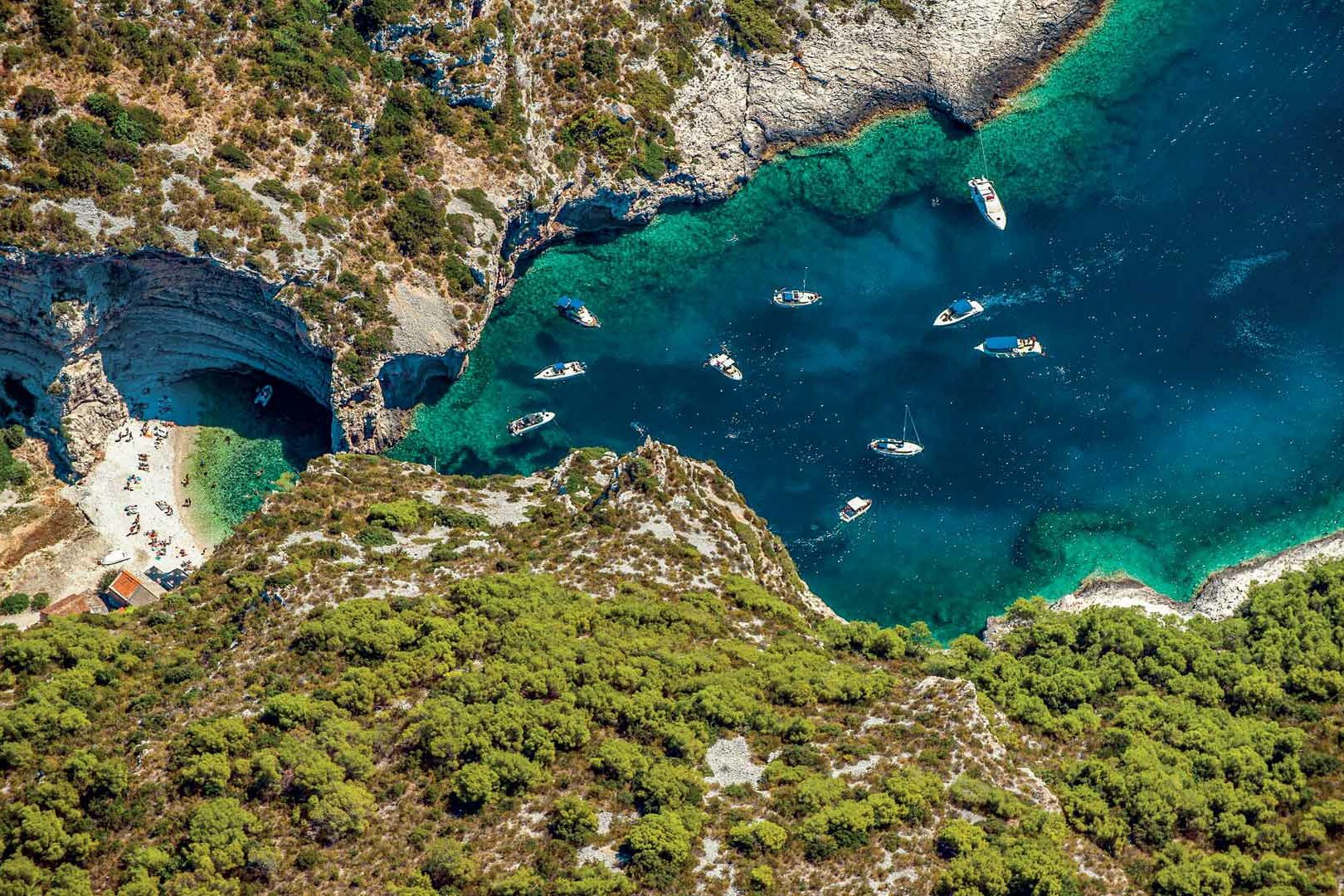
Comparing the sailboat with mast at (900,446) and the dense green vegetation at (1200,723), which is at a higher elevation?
the sailboat with mast at (900,446)

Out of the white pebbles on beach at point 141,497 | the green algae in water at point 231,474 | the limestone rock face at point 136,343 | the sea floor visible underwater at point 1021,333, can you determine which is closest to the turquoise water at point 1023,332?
the sea floor visible underwater at point 1021,333

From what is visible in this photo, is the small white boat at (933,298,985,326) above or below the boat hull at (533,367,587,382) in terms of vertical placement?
above

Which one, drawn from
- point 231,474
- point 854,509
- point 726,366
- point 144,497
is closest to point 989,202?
point 726,366

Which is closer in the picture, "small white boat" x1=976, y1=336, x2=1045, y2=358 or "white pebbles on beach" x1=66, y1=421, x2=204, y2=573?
"white pebbles on beach" x1=66, y1=421, x2=204, y2=573

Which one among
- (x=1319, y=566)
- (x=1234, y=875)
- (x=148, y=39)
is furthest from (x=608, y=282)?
(x=1234, y=875)

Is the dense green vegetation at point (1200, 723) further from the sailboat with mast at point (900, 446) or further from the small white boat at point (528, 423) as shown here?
the small white boat at point (528, 423)

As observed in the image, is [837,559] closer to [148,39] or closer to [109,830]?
[109,830]

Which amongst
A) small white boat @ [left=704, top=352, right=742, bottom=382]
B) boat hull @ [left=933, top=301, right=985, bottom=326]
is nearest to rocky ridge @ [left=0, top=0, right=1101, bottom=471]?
small white boat @ [left=704, top=352, right=742, bottom=382]

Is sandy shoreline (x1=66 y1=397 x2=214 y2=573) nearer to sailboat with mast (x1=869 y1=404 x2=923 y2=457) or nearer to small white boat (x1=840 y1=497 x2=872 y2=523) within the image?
small white boat (x1=840 y1=497 x2=872 y2=523)
